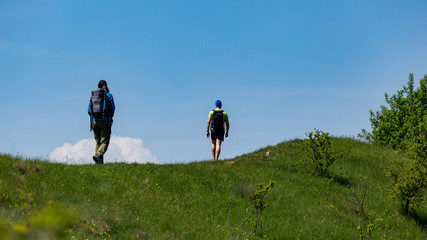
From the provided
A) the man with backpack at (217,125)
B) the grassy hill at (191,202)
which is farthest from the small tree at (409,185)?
the man with backpack at (217,125)

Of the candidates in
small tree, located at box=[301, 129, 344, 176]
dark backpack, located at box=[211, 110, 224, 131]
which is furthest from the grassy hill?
dark backpack, located at box=[211, 110, 224, 131]

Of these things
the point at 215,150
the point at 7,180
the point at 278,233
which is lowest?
the point at 278,233

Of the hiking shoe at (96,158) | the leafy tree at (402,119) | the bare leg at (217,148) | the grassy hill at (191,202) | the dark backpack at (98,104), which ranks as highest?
the leafy tree at (402,119)

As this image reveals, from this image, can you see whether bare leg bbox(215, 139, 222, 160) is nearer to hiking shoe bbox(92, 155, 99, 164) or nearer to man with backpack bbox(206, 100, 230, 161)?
man with backpack bbox(206, 100, 230, 161)

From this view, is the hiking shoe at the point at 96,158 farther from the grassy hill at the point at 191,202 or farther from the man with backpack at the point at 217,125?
the man with backpack at the point at 217,125

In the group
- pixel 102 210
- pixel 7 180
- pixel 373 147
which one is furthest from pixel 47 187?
pixel 373 147

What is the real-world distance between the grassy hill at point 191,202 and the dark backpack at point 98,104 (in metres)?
1.95

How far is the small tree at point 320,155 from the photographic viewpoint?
57.7 ft

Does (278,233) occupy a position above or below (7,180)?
below

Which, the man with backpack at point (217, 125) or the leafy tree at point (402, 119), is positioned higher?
the leafy tree at point (402, 119)

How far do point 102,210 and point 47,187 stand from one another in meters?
1.98

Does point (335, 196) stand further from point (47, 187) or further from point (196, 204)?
point (47, 187)

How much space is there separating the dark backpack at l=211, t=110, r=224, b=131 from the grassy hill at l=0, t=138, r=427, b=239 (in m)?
2.79

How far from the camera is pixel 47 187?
995cm
